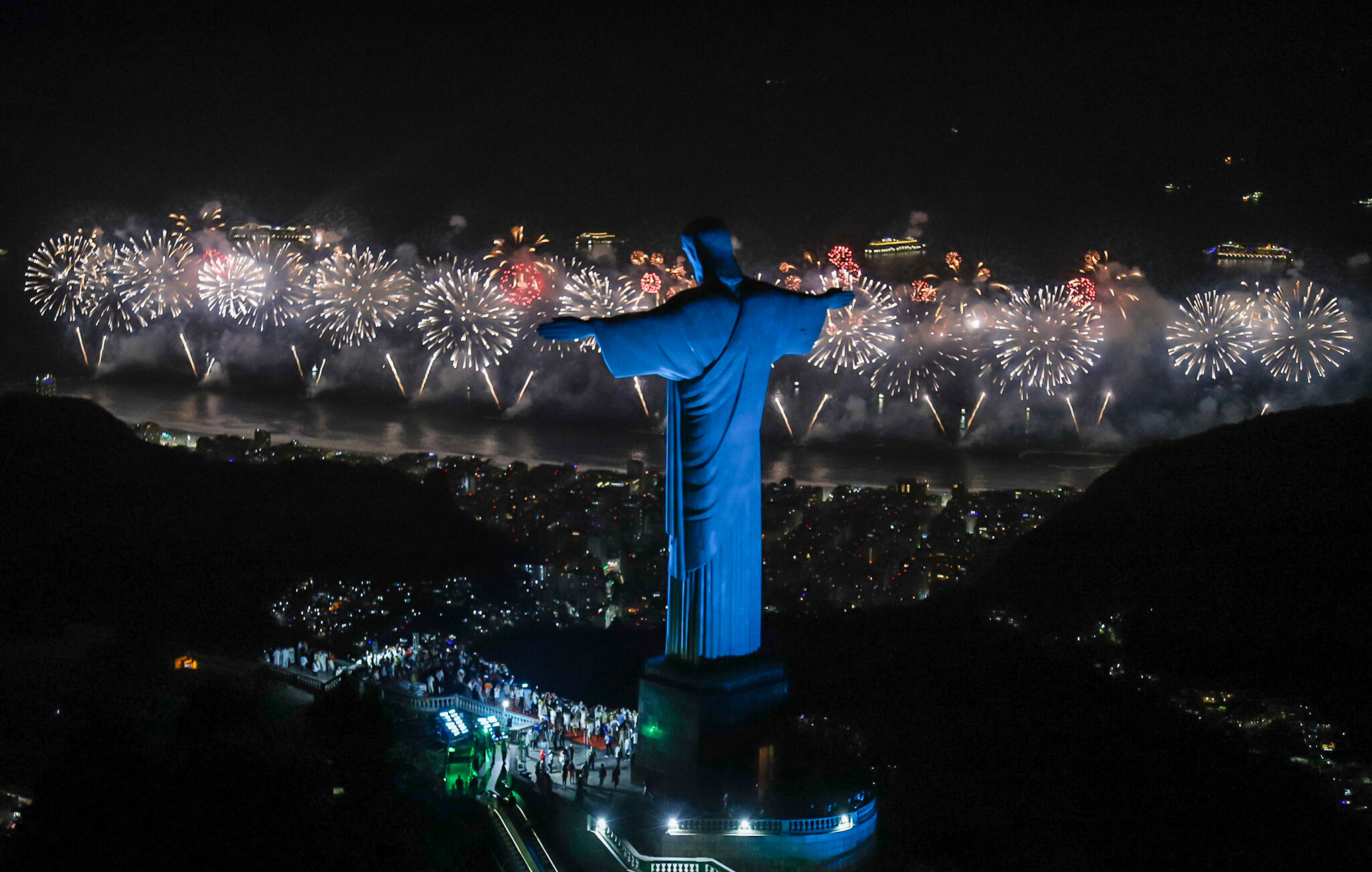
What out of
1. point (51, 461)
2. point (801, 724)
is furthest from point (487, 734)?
point (51, 461)

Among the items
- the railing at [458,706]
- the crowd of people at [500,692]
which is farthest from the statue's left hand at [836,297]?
the railing at [458,706]

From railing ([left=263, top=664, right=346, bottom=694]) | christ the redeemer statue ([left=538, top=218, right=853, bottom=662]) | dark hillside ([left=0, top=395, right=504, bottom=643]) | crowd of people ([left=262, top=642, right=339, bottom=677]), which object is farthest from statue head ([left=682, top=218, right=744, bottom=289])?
dark hillside ([left=0, top=395, right=504, bottom=643])

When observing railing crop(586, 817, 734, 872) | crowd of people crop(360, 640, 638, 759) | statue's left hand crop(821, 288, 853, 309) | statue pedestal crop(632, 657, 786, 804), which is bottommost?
railing crop(586, 817, 734, 872)

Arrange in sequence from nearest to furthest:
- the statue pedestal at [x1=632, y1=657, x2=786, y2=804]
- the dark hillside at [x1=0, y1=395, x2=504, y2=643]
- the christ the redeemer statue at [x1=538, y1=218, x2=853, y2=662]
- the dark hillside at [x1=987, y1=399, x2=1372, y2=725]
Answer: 1. the statue pedestal at [x1=632, y1=657, x2=786, y2=804]
2. the christ the redeemer statue at [x1=538, y1=218, x2=853, y2=662]
3. the dark hillside at [x1=987, y1=399, x2=1372, y2=725]
4. the dark hillside at [x1=0, y1=395, x2=504, y2=643]

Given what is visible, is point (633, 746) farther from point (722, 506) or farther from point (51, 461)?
point (51, 461)

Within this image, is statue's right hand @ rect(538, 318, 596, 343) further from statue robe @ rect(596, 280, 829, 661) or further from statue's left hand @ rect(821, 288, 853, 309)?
statue's left hand @ rect(821, 288, 853, 309)

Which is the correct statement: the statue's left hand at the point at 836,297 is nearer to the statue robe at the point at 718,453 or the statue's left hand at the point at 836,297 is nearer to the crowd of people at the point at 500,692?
the statue robe at the point at 718,453

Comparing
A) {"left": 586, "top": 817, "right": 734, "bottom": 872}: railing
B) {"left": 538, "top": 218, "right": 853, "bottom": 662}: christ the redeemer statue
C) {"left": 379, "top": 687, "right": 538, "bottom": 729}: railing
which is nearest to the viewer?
{"left": 586, "top": 817, "right": 734, "bottom": 872}: railing
